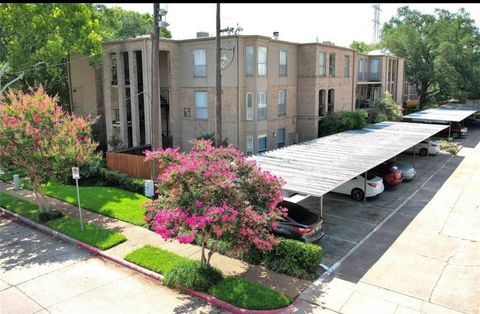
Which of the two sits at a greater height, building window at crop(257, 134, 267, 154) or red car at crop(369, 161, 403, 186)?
building window at crop(257, 134, 267, 154)

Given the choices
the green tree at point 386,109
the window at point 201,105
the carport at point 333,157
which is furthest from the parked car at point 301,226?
the green tree at point 386,109

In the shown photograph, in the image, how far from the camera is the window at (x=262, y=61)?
27453mm

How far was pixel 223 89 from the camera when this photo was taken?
27.8m

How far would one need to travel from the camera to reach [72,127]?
56.9ft

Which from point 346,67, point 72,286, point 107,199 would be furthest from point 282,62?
point 72,286

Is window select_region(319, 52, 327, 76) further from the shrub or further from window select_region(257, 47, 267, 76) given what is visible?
the shrub

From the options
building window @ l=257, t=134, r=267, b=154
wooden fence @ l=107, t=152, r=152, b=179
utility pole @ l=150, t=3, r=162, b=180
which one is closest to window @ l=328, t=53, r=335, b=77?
building window @ l=257, t=134, r=267, b=154

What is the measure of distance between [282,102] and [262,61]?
4280mm

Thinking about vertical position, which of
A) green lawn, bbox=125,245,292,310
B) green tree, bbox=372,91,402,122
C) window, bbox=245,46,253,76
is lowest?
green lawn, bbox=125,245,292,310

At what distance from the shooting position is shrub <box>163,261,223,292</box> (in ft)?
39.7

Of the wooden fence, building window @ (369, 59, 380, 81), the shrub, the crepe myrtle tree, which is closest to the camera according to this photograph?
the shrub

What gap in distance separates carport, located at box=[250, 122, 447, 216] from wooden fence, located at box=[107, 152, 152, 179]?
629cm

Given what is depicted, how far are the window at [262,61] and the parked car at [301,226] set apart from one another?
14.5 metres

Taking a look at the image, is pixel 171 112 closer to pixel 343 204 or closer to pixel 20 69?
pixel 20 69
